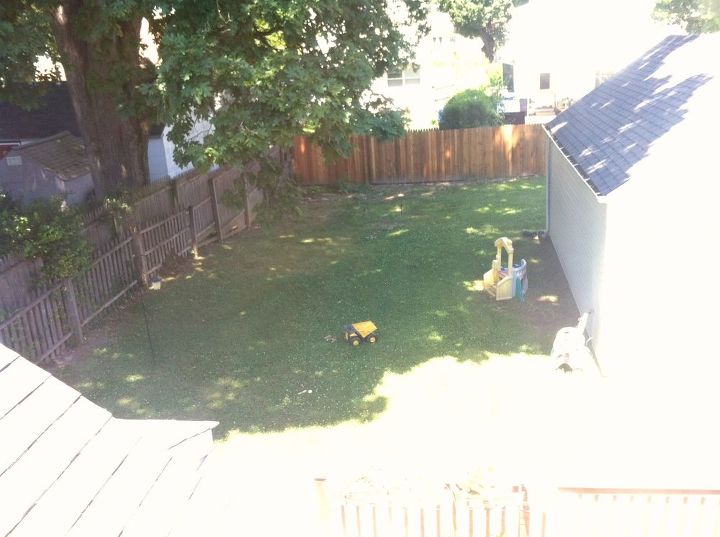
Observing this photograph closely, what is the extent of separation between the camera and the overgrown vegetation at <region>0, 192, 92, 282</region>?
1021 cm

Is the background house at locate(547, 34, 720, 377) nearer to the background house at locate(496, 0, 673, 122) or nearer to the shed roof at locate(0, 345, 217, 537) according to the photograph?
the shed roof at locate(0, 345, 217, 537)

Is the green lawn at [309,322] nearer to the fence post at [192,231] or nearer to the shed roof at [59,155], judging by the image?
the fence post at [192,231]

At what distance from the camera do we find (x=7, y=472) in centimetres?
379

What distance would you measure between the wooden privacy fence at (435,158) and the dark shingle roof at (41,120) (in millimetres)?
8709

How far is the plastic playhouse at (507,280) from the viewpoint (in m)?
12.5

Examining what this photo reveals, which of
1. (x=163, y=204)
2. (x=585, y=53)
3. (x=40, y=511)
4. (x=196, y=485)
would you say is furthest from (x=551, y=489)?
(x=585, y=53)

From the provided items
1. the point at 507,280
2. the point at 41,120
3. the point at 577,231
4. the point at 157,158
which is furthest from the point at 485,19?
the point at 507,280

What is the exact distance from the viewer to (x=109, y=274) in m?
12.8

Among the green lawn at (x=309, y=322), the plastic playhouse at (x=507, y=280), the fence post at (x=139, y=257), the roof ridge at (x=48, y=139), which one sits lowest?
the green lawn at (x=309, y=322)

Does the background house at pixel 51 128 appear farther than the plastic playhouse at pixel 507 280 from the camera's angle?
Yes

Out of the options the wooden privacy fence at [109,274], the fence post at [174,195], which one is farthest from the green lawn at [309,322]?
the fence post at [174,195]

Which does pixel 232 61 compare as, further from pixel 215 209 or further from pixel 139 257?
pixel 215 209

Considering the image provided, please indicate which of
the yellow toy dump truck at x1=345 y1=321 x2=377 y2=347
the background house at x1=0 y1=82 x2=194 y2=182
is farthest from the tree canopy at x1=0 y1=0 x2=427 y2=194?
the background house at x1=0 y1=82 x2=194 y2=182

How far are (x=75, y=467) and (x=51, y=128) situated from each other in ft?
75.3
